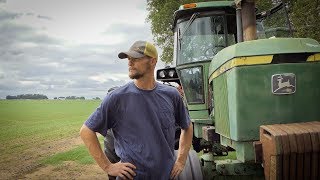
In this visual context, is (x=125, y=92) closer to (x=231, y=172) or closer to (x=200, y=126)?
(x=231, y=172)

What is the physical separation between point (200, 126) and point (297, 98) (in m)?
2.57

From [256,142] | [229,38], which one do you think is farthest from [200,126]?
[256,142]

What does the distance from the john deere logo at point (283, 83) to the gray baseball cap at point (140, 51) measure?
1413 mm

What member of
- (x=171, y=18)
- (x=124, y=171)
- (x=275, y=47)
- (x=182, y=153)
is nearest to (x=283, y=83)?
(x=275, y=47)

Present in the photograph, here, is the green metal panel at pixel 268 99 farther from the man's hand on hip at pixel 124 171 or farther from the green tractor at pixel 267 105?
the man's hand on hip at pixel 124 171

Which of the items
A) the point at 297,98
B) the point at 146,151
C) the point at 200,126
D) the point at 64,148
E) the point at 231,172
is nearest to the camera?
the point at 146,151

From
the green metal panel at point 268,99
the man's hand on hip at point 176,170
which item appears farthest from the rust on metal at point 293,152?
the man's hand on hip at point 176,170

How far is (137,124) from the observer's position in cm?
291

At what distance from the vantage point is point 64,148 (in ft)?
41.9

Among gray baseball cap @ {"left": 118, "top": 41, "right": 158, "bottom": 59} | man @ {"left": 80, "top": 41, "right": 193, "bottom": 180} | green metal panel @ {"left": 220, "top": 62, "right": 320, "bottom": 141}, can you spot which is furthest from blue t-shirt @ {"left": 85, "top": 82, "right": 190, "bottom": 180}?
green metal panel @ {"left": 220, "top": 62, "right": 320, "bottom": 141}

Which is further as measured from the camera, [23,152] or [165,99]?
[23,152]

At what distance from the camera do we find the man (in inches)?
113

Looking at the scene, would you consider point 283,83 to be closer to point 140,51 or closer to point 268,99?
point 268,99

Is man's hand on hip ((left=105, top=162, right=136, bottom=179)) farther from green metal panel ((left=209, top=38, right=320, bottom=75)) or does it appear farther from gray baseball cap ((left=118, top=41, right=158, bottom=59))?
green metal panel ((left=209, top=38, right=320, bottom=75))
